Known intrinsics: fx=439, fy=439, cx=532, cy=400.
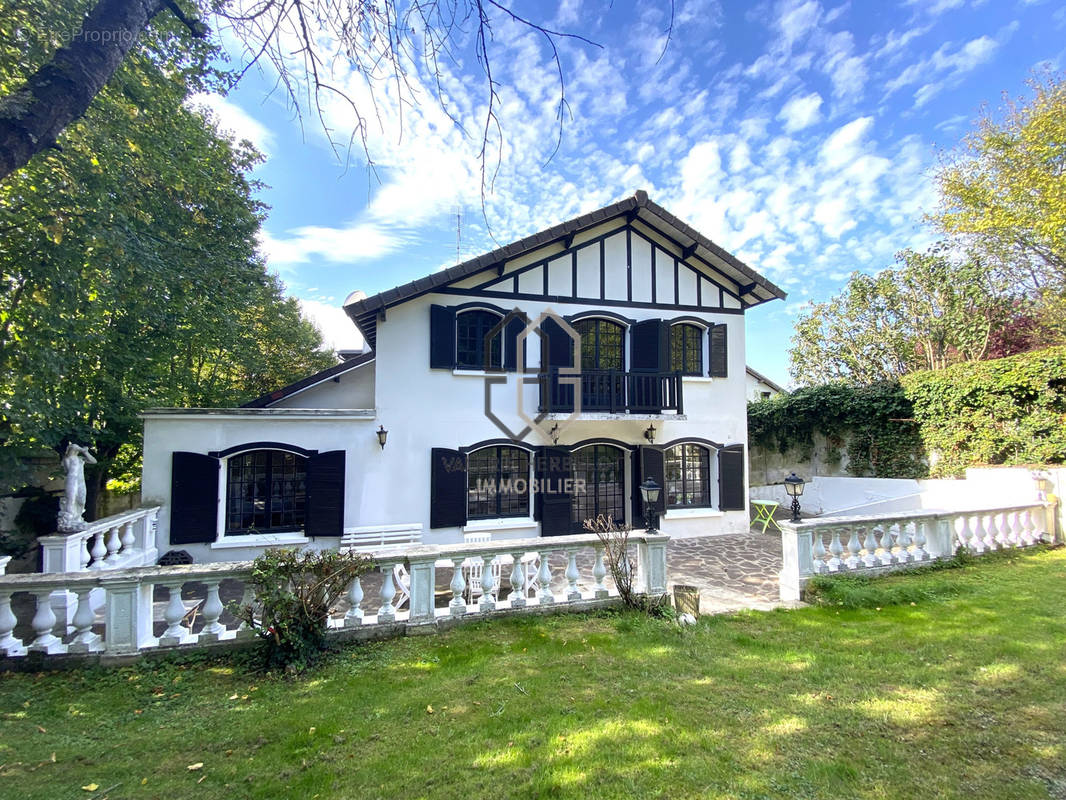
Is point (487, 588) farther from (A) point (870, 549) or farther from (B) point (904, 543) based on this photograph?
(B) point (904, 543)

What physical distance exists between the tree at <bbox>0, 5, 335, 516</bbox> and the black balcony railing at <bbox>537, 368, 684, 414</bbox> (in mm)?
6915

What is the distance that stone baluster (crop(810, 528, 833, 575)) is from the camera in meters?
5.78

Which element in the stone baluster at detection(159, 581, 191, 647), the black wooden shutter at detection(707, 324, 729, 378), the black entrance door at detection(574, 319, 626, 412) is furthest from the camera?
the black wooden shutter at detection(707, 324, 729, 378)

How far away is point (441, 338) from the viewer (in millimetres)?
8883

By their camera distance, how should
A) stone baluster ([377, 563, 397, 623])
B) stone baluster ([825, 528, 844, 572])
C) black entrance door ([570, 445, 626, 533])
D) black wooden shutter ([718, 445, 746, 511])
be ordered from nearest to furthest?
1. stone baluster ([377, 563, 397, 623])
2. stone baluster ([825, 528, 844, 572])
3. black entrance door ([570, 445, 626, 533])
4. black wooden shutter ([718, 445, 746, 511])

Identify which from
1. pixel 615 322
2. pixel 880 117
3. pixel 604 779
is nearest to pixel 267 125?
pixel 604 779

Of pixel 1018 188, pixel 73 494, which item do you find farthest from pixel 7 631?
pixel 1018 188

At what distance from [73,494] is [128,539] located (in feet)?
4.72

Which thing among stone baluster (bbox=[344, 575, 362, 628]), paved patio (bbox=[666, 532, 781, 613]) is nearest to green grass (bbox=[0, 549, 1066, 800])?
stone baluster (bbox=[344, 575, 362, 628])

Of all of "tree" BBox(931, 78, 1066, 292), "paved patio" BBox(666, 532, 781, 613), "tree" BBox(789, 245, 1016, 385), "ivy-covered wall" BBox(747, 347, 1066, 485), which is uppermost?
"tree" BBox(931, 78, 1066, 292)

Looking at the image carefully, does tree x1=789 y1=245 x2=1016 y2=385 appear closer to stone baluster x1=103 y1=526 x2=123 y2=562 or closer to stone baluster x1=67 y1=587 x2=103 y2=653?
stone baluster x1=67 y1=587 x2=103 y2=653

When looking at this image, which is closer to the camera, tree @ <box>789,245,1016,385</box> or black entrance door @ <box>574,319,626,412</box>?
black entrance door @ <box>574,319,626,412</box>

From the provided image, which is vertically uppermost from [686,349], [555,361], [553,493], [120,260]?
[120,260]

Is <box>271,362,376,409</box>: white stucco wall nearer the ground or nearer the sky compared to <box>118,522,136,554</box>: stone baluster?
nearer the sky
